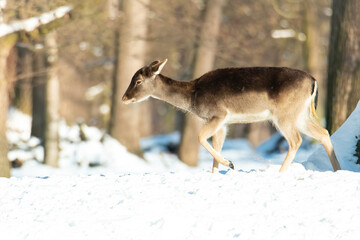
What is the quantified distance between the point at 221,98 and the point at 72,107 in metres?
23.5

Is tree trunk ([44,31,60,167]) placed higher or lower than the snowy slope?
lower

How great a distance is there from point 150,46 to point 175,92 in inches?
681

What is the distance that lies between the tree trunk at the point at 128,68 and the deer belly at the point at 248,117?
31.0ft

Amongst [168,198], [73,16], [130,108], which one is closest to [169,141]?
[130,108]

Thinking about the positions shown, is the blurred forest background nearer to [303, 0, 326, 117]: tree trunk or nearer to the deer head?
[303, 0, 326, 117]: tree trunk

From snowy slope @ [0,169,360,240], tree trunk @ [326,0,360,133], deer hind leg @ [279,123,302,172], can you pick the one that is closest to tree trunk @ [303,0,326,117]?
tree trunk @ [326,0,360,133]

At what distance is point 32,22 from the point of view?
11.3 meters

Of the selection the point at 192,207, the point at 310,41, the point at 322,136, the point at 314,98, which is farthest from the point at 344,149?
the point at 310,41

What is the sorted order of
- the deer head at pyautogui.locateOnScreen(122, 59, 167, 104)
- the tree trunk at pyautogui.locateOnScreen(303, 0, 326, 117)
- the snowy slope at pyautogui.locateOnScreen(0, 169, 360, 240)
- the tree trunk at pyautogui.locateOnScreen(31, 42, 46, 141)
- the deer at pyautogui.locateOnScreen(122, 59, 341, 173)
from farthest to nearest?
the tree trunk at pyautogui.locateOnScreen(303, 0, 326, 117), the tree trunk at pyautogui.locateOnScreen(31, 42, 46, 141), the deer head at pyautogui.locateOnScreen(122, 59, 167, 104), the deer at pyautogui.locateOnScreen(122, 59, 341, 173), the snowy slope at pyautogui.locateOnScreen(0, 169, 360, 240)

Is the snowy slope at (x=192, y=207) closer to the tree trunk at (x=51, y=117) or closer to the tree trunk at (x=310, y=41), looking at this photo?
the tree trunk at (x=51, y=117)

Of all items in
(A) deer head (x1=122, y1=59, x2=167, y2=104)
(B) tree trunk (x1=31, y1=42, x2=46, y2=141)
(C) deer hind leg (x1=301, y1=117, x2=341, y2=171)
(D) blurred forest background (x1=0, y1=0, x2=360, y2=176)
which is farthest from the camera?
(B) tree trunk (x1=31, y1=42, x2=46, y2=141)

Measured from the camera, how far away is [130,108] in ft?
56.5

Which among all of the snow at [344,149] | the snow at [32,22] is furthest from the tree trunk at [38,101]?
the snow at [344,149]

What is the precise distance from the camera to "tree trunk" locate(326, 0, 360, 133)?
9.56m
